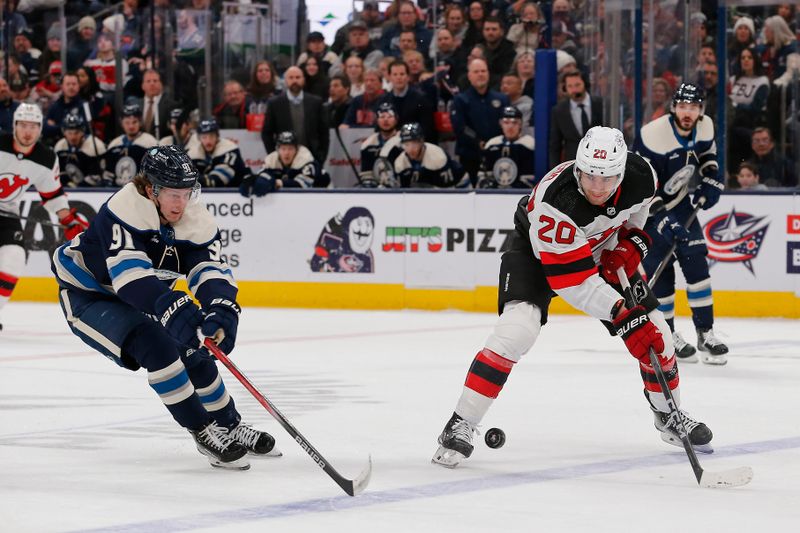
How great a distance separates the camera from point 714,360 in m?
7.23

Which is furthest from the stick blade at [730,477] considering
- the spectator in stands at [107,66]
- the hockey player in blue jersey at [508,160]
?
the spectator in stands at [107,66]

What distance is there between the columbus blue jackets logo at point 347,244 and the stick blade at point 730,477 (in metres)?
6.31

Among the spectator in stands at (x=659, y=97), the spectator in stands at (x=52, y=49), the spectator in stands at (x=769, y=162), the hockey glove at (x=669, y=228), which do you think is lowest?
the hockey glove at (x=669, y=228)

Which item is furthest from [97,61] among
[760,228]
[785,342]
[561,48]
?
[785,342]

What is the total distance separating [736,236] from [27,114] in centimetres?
466

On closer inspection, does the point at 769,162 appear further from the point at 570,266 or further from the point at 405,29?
the point at 570,266

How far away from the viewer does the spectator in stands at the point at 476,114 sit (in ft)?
33.2

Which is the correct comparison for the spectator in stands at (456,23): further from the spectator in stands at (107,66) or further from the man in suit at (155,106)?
the spectator in stands at (107,66)

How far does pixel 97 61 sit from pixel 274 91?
172cm

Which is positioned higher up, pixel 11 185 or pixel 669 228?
pixel 11 185

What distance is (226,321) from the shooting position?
13.6 feet

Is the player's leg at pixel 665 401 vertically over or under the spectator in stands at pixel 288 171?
under

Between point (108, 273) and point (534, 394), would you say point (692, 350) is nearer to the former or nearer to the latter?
point (534, 394)

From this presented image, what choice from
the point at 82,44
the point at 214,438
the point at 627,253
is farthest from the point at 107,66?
the point at 627,253
